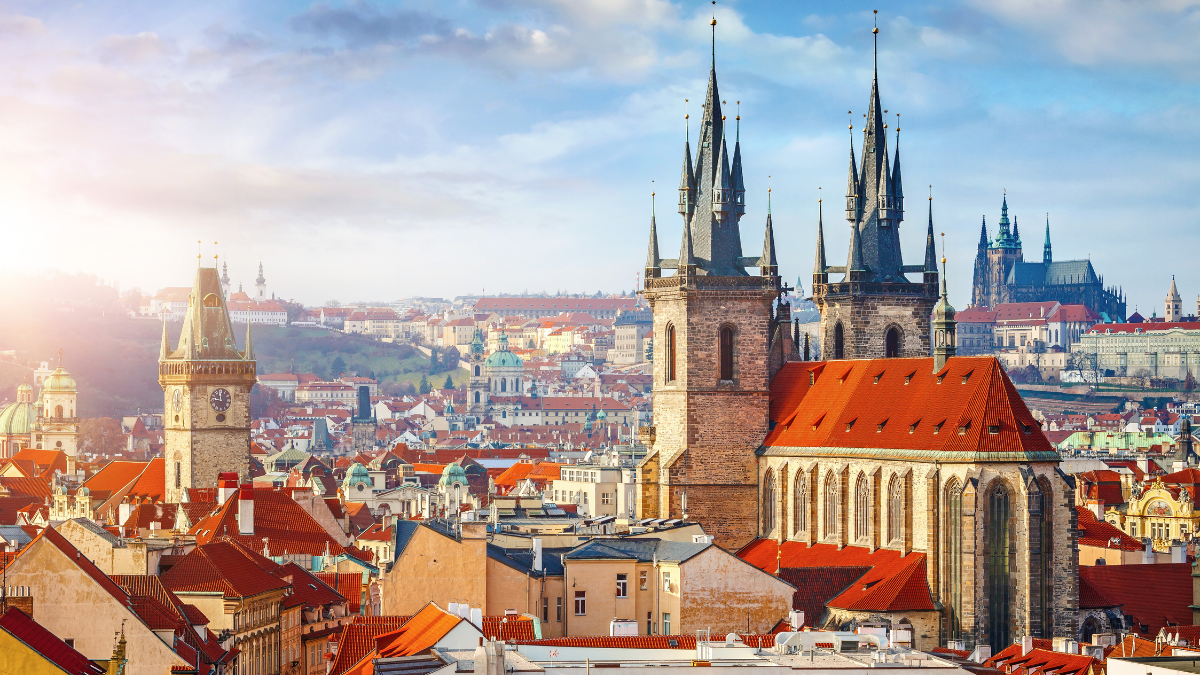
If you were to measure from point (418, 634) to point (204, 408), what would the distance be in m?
71.8

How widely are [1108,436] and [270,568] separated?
14420 centimetres

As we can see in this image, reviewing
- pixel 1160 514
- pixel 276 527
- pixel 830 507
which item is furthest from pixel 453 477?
pixel 830 507

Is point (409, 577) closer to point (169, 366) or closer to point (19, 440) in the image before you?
point (169, 366)

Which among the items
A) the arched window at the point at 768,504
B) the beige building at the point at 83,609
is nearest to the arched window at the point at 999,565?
the arched window at the point at 768,504

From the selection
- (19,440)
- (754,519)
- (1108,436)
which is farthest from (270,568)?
(1108,436)

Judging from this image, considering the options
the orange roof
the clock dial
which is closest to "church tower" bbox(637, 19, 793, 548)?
the orange roof

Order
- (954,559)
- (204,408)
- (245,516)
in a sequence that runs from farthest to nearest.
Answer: (204,408) → (245,516) → (954,559)

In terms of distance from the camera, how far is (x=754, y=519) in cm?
8325

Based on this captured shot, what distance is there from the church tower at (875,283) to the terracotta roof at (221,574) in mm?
33046

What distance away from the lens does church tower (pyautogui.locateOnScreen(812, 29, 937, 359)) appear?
89.1 meters

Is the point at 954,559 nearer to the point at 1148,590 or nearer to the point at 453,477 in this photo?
the point at 1148,590

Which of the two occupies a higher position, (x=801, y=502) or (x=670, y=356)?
(x=670, y=356)

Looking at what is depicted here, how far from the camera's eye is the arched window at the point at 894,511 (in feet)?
240

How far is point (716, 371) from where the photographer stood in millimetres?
83625
